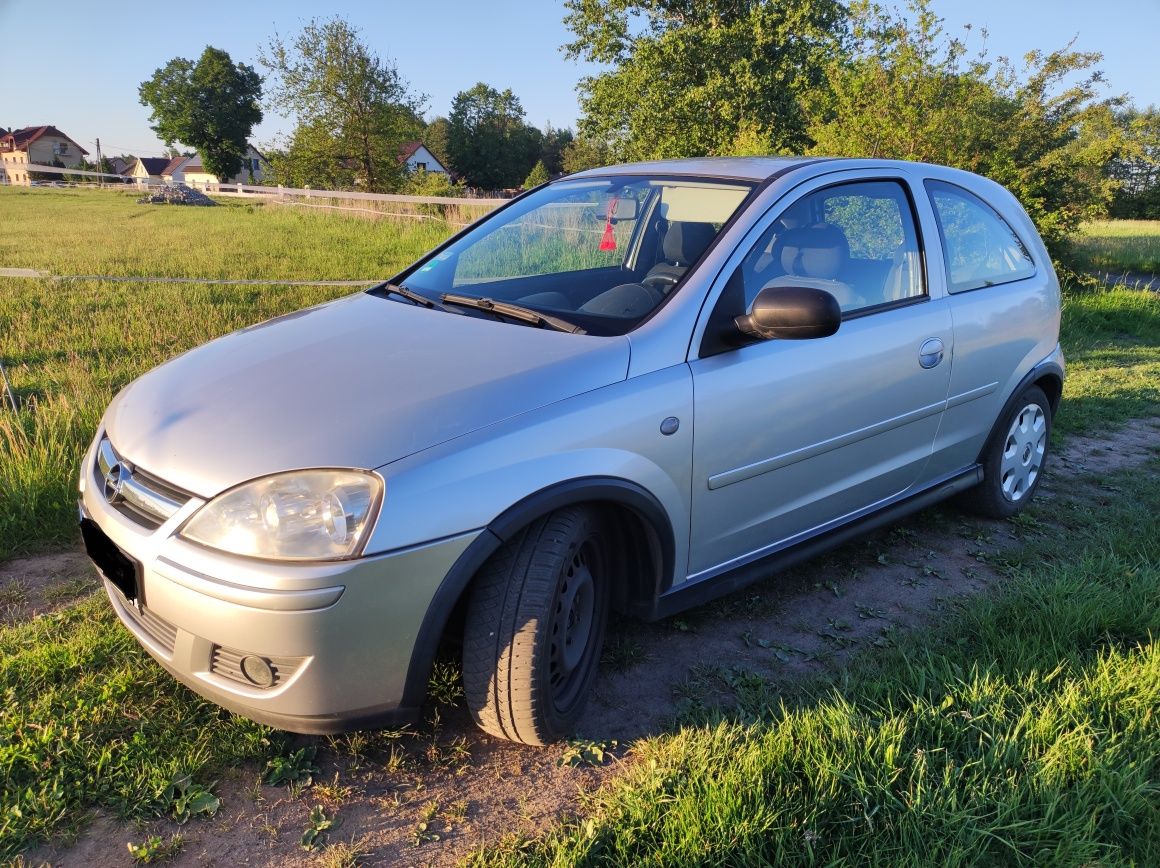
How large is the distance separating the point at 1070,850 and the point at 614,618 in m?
1.58

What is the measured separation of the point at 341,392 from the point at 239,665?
76cm

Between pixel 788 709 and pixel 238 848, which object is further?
pixel 788 709

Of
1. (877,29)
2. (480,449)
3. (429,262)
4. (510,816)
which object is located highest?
(877,29)

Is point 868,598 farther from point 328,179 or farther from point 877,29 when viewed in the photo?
point 328,179

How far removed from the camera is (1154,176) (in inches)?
1453

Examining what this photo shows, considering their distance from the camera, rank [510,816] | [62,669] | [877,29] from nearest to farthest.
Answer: [510,816] → [62,669] → [877,29]

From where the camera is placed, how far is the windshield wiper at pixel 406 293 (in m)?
3.00

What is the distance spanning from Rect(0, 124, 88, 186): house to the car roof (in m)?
97.0

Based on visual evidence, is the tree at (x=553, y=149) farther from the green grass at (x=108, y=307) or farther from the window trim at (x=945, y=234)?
the window trim at (x=945, y=234)

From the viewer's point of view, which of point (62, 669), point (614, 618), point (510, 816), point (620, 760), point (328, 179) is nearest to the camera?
point (510, 816)

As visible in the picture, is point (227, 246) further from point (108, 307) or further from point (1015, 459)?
point (1015, 459)

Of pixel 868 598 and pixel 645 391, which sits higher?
pixel 645 391

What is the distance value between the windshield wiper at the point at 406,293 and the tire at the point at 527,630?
3.73 feet

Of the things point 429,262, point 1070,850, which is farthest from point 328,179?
point 1070,850
